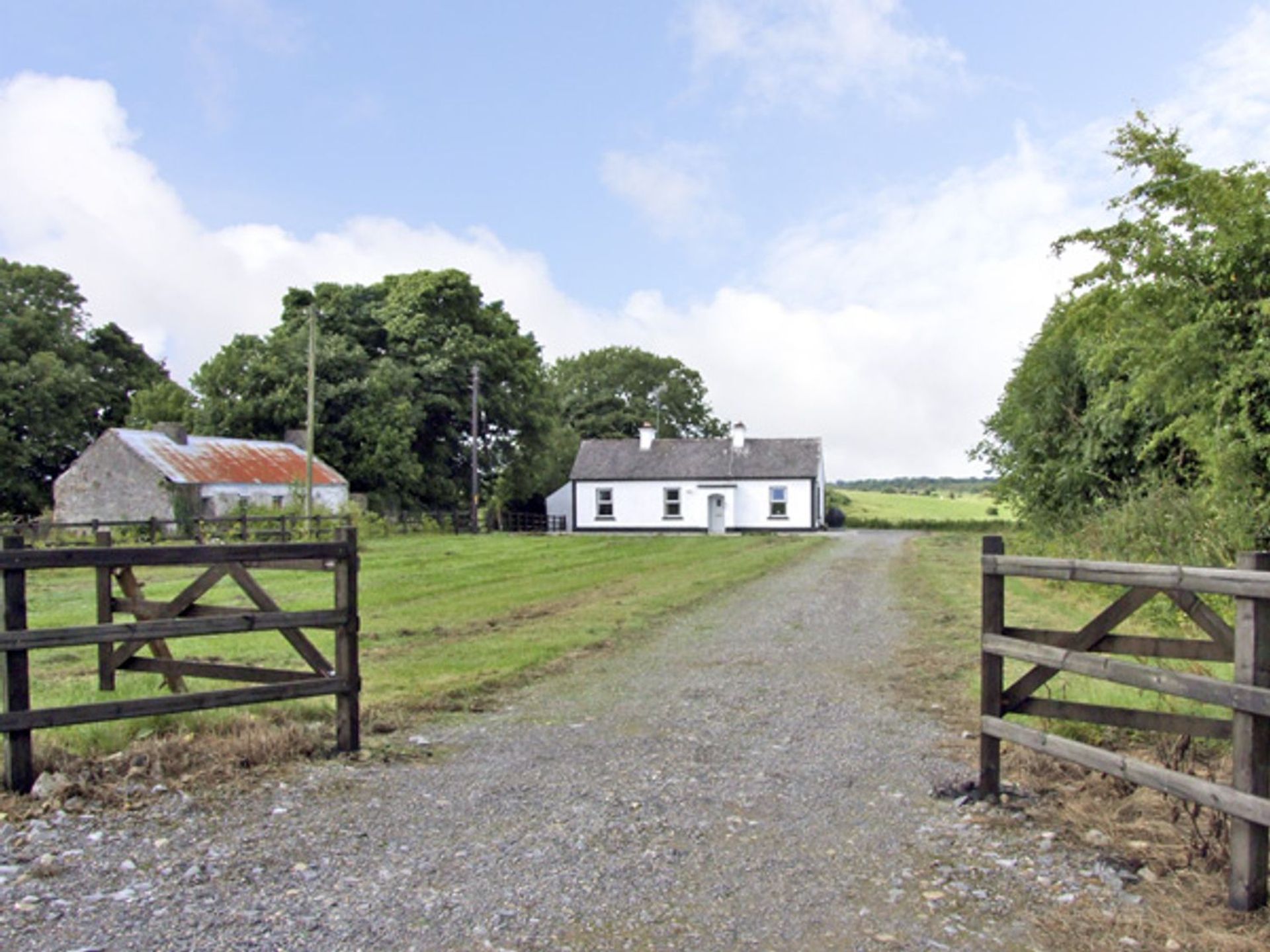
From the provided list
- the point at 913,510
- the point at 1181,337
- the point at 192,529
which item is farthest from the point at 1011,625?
the point at 913,510

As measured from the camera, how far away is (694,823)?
5141 mm

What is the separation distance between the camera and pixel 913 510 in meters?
64.5

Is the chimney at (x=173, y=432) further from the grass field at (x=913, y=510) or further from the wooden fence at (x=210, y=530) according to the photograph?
the grass field at (x=913, y=510)

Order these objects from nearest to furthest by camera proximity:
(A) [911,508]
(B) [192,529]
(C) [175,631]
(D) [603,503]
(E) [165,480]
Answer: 1. (C) [175,631]
2. (B) [192,529]
3. (E) [165,480]
4. (D) [603,503]
5. (A) [911,508]

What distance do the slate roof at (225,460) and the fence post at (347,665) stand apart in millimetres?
33428

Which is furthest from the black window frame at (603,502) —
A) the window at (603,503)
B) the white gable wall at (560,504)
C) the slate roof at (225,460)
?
the slate roof at (225,460)

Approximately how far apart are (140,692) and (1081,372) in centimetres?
1924

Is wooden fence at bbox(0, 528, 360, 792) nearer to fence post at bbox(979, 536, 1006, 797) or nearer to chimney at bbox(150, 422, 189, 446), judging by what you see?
fence post at bbox(979, 536, 1006, 797)

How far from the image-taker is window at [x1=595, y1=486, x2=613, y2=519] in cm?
4962

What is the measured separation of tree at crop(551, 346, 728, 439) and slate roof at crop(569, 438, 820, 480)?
22.3 meters

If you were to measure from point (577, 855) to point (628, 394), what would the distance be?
73.3 metres

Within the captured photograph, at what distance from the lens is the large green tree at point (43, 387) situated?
142 ft

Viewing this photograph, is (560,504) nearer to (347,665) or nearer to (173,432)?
(173,432)

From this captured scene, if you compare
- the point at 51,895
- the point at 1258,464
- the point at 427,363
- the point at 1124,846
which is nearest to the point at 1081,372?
the point at 1258,464
